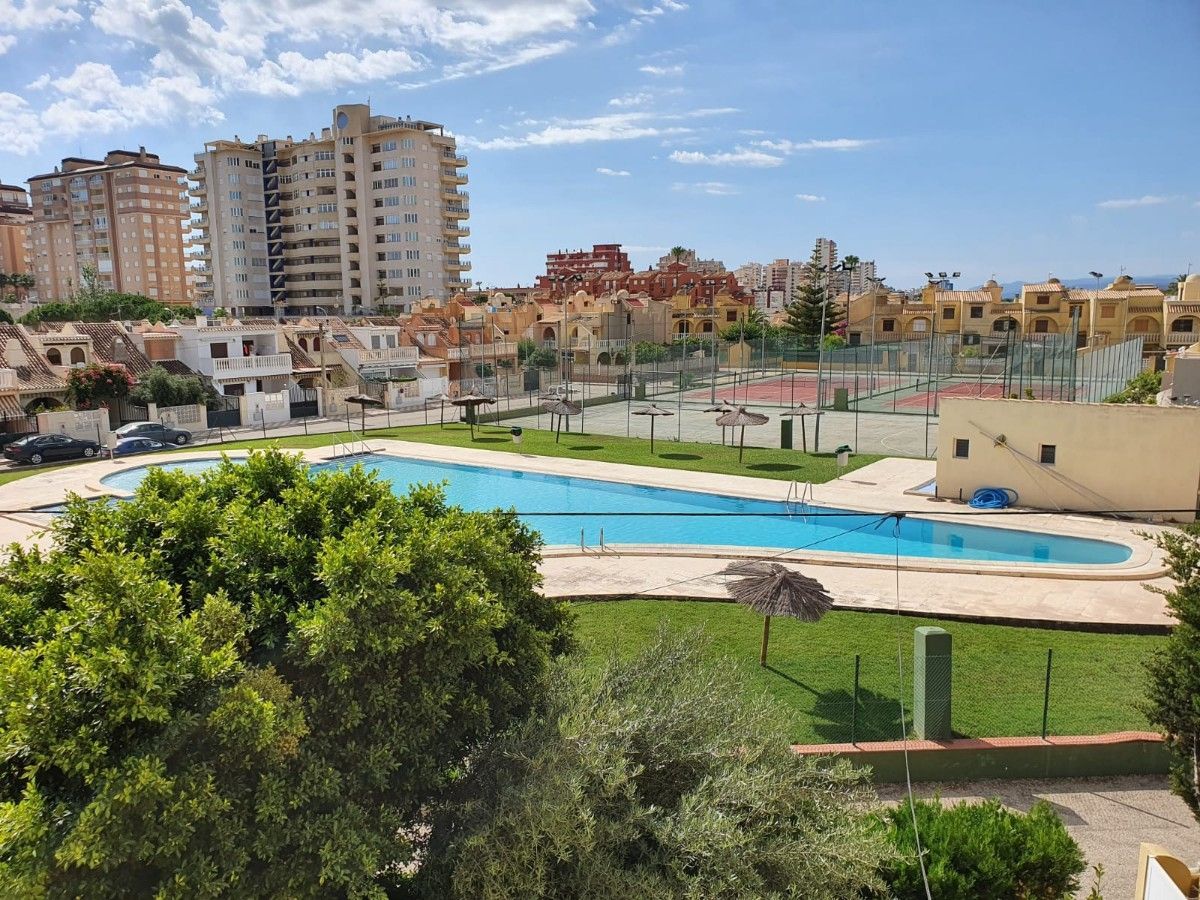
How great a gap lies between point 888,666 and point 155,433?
3289cm

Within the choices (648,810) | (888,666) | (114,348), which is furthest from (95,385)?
(648,810)

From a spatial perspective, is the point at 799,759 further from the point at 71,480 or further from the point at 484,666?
the point at 71,480

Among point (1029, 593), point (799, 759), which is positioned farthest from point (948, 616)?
point (799, 759)

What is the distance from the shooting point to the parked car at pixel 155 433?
36.0 m

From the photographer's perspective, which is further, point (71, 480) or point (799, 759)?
point (71, 480)

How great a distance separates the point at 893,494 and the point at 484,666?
64.7ft

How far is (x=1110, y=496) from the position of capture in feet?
74.0

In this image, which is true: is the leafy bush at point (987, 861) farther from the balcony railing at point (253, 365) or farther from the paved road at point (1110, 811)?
the balcony railing at point (253, 365)

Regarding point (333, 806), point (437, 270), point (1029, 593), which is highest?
point (437, 270)

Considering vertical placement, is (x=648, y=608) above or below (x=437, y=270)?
below

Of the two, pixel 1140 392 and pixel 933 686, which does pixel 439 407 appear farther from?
pixel 933 686

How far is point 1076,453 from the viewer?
75.0 feet

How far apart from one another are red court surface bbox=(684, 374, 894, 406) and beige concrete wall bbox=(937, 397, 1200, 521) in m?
21.8

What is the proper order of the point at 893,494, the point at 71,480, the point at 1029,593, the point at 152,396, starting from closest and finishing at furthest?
the point at 1029,593 → the point at 893,494 → the point at 71,480 → the point at 152,396
